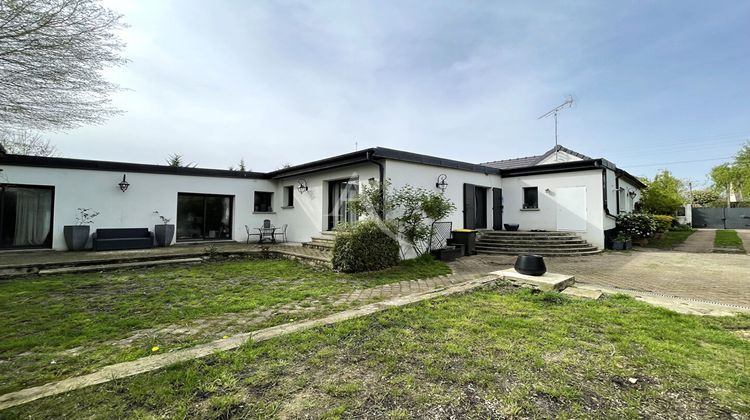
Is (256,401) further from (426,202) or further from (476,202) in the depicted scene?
(476,202)

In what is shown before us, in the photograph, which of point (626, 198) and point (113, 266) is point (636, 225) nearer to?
point (626, 198)

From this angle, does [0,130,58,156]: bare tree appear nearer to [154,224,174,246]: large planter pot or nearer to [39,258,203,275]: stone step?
[39,258,203,275]: stone step

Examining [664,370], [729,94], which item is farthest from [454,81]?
[729,94]

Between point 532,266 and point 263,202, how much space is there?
10552 millimetres

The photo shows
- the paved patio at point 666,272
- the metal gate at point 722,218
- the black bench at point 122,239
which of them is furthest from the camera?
the metal gate at point 722,218

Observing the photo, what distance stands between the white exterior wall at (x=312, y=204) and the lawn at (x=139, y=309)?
329 cm

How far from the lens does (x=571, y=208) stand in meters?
10.5

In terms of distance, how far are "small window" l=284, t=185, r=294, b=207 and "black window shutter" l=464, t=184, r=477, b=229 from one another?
651 cm

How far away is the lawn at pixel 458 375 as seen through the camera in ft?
5.90

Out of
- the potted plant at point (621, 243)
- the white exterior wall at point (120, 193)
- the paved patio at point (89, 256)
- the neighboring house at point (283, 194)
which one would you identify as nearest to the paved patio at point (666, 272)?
the potted plant at point (621, 243)

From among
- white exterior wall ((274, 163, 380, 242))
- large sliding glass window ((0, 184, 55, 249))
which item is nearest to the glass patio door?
white exterior wall ((274, 163, 380, 242))

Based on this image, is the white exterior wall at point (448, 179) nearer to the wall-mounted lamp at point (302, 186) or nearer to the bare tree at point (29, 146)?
the wall-mounted lamp at point (302, 186)

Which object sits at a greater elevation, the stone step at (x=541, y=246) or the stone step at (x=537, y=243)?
the stone step at (x=537, y=243)

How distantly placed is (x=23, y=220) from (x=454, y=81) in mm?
13465
